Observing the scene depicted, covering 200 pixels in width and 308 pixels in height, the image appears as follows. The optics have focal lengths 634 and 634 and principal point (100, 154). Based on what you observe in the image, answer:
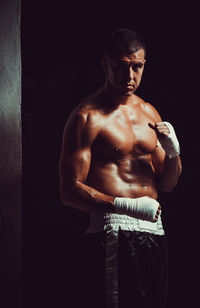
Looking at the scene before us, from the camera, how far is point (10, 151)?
2549 millimetres

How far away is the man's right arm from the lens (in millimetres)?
2357

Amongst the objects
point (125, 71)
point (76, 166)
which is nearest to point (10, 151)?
point (76, 166)

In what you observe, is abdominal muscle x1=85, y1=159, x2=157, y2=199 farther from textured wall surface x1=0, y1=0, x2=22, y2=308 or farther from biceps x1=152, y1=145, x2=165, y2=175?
textured wall surface x1=0, y1=0, x2=22, y2=308

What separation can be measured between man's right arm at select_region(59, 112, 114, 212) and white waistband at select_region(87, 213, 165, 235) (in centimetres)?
8

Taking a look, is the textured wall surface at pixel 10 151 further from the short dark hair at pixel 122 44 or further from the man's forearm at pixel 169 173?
the man's forearm at pixel 169 173

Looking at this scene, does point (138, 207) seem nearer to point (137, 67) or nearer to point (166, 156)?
point (166, 156)

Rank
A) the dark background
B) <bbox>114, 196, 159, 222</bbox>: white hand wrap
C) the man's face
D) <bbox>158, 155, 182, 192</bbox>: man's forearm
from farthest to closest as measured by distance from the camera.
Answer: the dark background, <bbox>158, 155, 182, 192</bbox>: man's forearm, the man's face, <bbox>114, 196, 159, 222</bbox>: white hand wrap

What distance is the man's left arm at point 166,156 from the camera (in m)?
2.46

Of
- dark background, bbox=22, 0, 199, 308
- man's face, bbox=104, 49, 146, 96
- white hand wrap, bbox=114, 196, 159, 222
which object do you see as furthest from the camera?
dark background, bbox=22, 0, 199, 308

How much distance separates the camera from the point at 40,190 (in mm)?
2848

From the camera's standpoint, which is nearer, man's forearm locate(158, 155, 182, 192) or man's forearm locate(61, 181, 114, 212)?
man's forearm locate(61, 181, 114, 212)

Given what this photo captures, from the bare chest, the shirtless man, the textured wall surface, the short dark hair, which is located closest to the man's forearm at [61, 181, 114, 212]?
the shirtless man

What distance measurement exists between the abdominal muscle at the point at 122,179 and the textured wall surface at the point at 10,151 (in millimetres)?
328

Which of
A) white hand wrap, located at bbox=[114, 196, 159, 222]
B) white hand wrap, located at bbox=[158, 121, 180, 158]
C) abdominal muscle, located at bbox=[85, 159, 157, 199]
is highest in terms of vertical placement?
white hand wrap, located at bbox=[158, 121, 180, 158]
